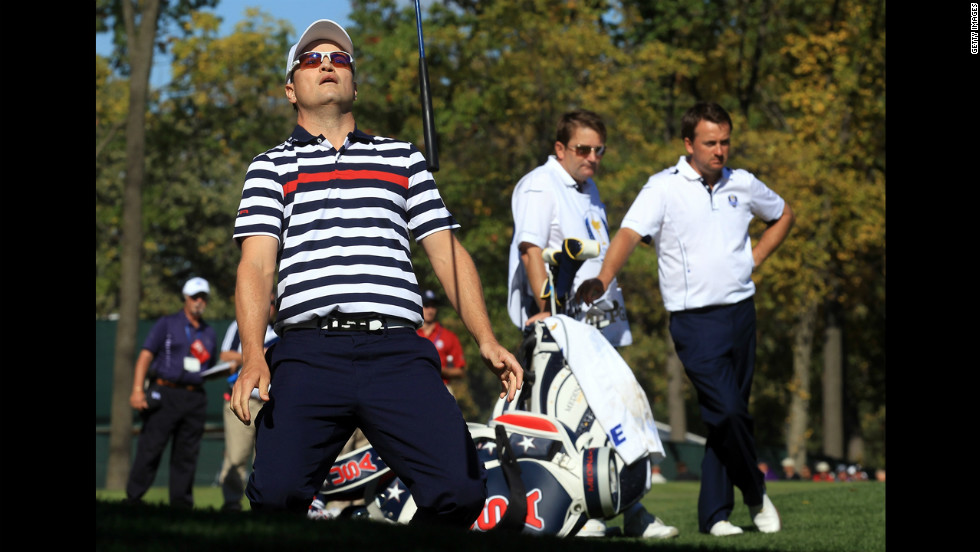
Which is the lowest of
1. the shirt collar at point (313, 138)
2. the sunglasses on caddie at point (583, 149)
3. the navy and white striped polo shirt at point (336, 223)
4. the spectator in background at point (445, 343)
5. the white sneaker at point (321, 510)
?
the white sneaker at point (321, 510)

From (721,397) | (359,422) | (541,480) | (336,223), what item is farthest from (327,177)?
(721,397)

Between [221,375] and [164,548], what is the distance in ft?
26.5

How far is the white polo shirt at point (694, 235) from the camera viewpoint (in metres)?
7.37

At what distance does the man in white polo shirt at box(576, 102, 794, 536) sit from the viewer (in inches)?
288

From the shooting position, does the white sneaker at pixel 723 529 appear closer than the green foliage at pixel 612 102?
Yes

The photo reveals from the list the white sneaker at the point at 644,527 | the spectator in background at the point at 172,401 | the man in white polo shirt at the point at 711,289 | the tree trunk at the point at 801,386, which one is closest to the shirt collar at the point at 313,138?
the man in white polo shirt at the point at 711,289

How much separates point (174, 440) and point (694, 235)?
6582mm

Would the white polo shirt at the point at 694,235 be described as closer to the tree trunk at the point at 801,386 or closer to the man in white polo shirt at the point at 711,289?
the man in white polo shirt at the point at 711,289

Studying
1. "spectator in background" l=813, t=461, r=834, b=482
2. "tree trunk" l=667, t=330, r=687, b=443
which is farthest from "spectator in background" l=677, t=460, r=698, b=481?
"tree trunk" l=667, t=330, r=687, b=443

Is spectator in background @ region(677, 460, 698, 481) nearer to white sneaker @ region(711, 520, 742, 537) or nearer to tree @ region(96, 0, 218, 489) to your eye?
tree @ region(96, 0, 218, 489)

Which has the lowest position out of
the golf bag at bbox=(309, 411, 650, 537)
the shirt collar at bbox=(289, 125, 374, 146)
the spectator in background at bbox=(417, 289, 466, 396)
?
the golf bag at bbox=(309, 411, 650, 537)

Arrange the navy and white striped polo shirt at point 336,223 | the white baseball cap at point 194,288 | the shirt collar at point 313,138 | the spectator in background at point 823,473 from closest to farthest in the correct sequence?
the navy and white striped polo shirt at point 336,223, the shirt collar at point 313,138, the white baseball cap at point 194,288, the spectator in background at point 823,473
